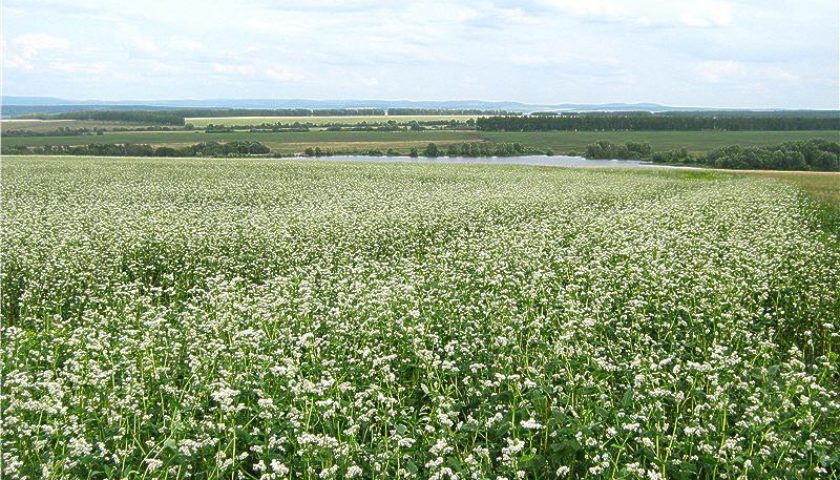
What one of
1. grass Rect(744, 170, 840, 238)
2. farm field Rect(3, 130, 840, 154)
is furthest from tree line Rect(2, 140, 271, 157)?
grass Rect(744, 170, 840, 238)

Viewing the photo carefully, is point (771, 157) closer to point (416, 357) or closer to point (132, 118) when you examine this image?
point (416, 357)

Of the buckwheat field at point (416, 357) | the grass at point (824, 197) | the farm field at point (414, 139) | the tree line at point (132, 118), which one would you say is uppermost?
the tree line at point (132, 118)

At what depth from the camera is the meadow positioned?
9571 cm

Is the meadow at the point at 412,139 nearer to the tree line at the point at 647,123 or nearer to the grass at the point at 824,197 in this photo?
the tree line at the point at 647,123

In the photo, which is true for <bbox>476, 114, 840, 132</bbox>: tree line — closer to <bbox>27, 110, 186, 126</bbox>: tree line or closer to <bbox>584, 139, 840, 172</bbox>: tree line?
<bbox>584, 139, 840, 172</bbox>: tree line

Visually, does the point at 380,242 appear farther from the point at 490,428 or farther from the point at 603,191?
the point at 603,191

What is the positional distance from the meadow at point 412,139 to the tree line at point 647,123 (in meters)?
8.98

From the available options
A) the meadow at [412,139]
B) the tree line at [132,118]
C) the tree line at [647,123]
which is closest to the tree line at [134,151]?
the meadow at [412,139]

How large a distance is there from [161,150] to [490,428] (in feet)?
262

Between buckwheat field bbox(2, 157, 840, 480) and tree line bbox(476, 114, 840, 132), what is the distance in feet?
A: 438

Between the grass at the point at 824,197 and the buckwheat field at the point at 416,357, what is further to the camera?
the grass at the point at 824,197

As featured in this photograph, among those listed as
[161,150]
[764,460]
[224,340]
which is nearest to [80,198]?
[224,340]

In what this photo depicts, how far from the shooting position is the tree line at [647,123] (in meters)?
143

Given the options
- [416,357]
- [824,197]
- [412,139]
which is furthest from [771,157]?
[416,357]
